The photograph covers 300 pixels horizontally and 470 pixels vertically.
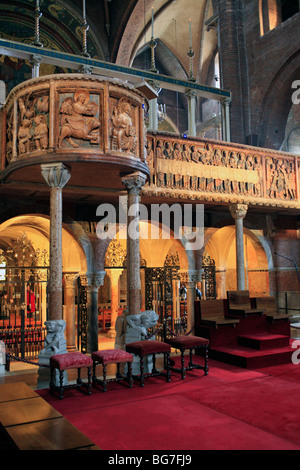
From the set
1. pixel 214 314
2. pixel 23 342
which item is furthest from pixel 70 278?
pixel 214 314

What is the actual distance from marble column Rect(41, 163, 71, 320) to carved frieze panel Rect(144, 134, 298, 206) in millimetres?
3244

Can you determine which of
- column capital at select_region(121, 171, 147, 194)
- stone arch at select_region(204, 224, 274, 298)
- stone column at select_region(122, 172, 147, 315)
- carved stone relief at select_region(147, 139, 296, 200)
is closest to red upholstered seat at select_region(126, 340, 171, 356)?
stone column at select_region(122, 172, 147, 315)

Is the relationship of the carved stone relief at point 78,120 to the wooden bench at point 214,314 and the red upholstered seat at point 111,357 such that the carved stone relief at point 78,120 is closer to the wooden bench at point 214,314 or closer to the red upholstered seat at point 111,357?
the red upholstered seat at point 111,357

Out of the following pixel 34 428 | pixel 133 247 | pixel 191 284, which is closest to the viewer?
pixel 34 428

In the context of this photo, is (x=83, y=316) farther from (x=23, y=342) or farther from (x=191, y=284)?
(x=191, y=284)

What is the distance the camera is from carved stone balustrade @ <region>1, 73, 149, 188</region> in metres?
7.71

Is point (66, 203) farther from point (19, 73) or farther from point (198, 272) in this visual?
point (19, 73)

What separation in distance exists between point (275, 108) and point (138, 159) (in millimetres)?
11302

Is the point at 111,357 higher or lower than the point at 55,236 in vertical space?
lower

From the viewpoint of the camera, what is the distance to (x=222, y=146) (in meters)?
12.2

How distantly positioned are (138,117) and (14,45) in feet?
16.6

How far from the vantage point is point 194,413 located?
5664 millimetres

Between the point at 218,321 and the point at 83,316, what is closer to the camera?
the point at 218,321
